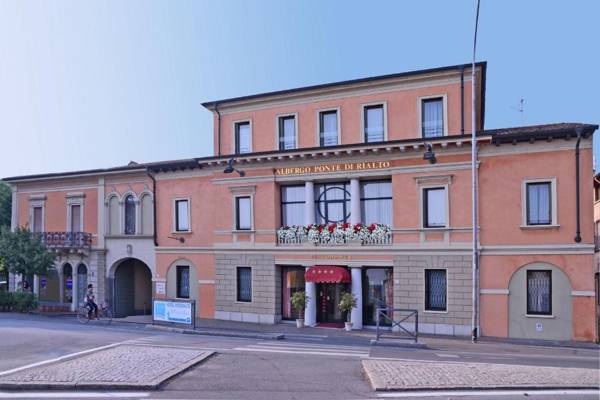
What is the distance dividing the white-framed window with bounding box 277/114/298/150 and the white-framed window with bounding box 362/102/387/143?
11.8 feet

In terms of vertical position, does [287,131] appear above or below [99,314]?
above

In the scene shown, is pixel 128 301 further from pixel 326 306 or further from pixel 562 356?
pixel 562 356

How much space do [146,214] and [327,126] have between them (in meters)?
12.3

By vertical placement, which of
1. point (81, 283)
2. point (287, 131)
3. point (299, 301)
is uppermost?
point (287, 131)

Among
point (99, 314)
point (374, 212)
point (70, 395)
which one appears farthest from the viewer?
point (99, 314)

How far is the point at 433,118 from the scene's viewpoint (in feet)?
78.4

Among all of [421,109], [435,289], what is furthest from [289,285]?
[421,109]

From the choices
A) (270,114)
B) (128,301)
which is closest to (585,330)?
(270,114)

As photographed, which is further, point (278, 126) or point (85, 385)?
point (278, 126)

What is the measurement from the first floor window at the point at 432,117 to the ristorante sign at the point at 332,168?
233cm

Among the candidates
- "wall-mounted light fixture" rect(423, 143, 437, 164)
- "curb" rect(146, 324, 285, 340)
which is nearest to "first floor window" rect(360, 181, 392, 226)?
"wall-mounted light fixture" rect(423, 143, 437, 164)

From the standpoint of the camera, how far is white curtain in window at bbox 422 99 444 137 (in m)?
23.7

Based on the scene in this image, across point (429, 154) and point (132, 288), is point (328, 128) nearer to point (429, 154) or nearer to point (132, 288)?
point (429, 154)

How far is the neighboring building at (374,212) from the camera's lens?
21.3m
